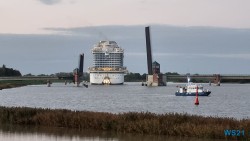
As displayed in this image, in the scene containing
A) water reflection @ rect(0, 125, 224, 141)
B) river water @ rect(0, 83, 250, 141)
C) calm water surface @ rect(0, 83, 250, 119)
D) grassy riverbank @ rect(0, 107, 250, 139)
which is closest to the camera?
grassy riverbank @ rect(0, 107, 250, 139)

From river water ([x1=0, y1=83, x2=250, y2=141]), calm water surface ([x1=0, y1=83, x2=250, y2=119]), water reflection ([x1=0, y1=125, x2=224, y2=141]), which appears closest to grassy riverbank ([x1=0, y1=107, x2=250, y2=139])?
water reflection ([x1=0, y1=125, x2=224, y2=141])

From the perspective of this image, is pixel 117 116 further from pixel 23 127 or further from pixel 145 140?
pixel 23 127

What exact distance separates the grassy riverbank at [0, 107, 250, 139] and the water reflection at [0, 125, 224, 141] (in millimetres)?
642

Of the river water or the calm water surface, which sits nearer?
the river water

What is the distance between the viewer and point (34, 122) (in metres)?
38.0

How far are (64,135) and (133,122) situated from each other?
4.41m

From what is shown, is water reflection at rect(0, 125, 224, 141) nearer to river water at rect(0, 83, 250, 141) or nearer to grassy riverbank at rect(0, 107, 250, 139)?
river water at rect(0, 83, 250, 141)

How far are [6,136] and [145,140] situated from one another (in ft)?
28.6

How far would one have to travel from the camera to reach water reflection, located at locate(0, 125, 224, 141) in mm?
30578

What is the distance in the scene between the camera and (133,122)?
32719 millimetres

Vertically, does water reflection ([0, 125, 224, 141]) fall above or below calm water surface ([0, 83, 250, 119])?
below

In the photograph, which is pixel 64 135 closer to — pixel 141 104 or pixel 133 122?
pixel 133 122

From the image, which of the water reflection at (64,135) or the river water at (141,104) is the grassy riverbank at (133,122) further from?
the river water at (141,104)

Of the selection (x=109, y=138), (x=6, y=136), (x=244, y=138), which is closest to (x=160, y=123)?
(x=109, y=138)
